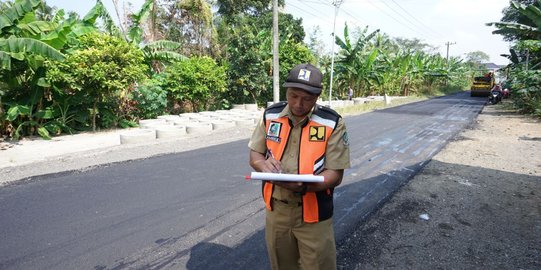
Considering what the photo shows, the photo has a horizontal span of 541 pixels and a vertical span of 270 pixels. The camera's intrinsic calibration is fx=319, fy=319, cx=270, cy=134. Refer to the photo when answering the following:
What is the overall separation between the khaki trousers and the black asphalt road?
40.1 inches

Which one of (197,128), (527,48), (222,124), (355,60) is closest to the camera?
(197,128)

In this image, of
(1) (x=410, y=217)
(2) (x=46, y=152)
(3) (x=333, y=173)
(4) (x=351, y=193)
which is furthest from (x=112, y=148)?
(3) (x=333, y=173)

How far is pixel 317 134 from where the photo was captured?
6.31ft

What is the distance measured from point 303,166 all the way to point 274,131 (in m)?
0.31

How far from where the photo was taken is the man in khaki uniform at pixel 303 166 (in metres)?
1.88

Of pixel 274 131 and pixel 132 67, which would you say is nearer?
pixel 274 131

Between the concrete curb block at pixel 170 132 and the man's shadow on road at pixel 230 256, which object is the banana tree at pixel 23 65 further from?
the man's shadow on road at pixel 230 256

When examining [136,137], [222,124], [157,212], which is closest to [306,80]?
[157,212]

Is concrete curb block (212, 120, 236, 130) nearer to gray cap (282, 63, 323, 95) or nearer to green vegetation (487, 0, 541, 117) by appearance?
gray cap (282, 63, 323, 95)

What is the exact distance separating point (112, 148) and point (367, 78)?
1940 cm

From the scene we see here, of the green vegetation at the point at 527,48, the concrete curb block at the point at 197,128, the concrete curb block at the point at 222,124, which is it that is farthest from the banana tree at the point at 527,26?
the concrete curb block at the point at 197,128

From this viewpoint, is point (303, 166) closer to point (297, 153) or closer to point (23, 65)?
point (297, 153)

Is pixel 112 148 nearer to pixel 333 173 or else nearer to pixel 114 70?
pixel 114 70

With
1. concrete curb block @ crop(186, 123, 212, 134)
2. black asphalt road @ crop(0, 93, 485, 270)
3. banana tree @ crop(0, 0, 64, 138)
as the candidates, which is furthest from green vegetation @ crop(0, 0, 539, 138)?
black asphalt road @ crop(0, 93, 485, 270)
